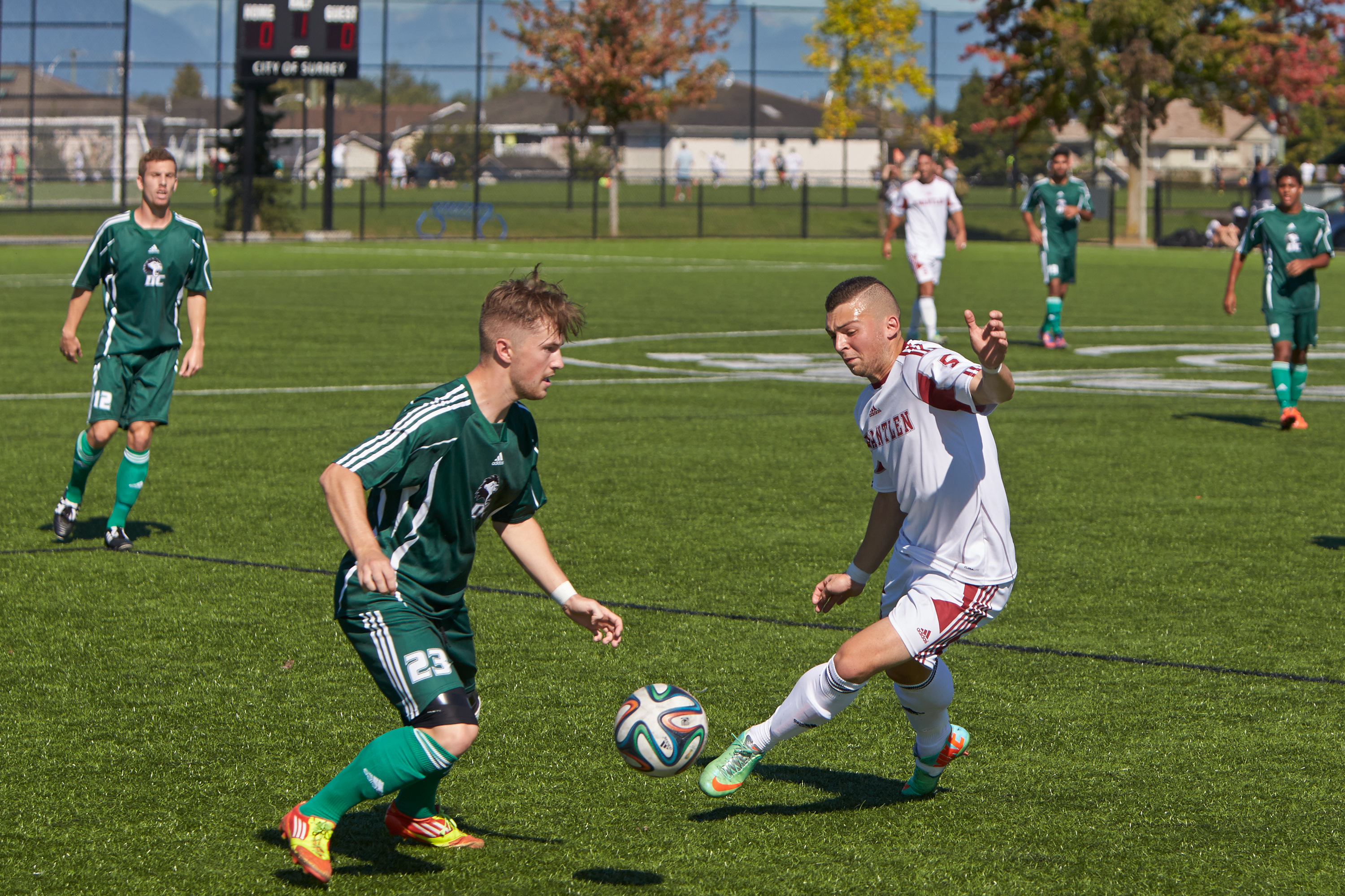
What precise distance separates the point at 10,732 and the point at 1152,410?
433 inches

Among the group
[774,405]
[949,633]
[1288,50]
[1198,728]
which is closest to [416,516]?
[949,633]

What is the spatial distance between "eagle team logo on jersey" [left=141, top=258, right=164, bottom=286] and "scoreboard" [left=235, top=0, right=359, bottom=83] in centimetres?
3714

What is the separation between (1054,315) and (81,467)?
43.5ft

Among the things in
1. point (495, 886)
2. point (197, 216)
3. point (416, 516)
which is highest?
point (197, 216)

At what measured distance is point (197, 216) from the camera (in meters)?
52.6

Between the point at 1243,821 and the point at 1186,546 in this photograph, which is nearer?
the point at 1243,821

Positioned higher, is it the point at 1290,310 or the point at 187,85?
the point at 187,85

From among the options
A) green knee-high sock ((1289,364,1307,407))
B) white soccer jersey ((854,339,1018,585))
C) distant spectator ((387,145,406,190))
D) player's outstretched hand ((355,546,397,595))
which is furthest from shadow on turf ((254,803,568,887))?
distant spectator ((387,145,406,190))

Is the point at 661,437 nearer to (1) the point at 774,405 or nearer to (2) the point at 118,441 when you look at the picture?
(1) the point at 774,405

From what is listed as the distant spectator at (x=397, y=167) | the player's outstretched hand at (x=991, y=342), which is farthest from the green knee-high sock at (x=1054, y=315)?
the distant spectator at (x=397, y=167)

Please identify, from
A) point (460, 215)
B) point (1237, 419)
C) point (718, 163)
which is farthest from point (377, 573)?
point (718, 163)

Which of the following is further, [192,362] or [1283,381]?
[1283,381]

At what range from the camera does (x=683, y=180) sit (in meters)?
62.2

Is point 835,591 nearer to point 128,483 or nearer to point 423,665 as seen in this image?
point 423,665
